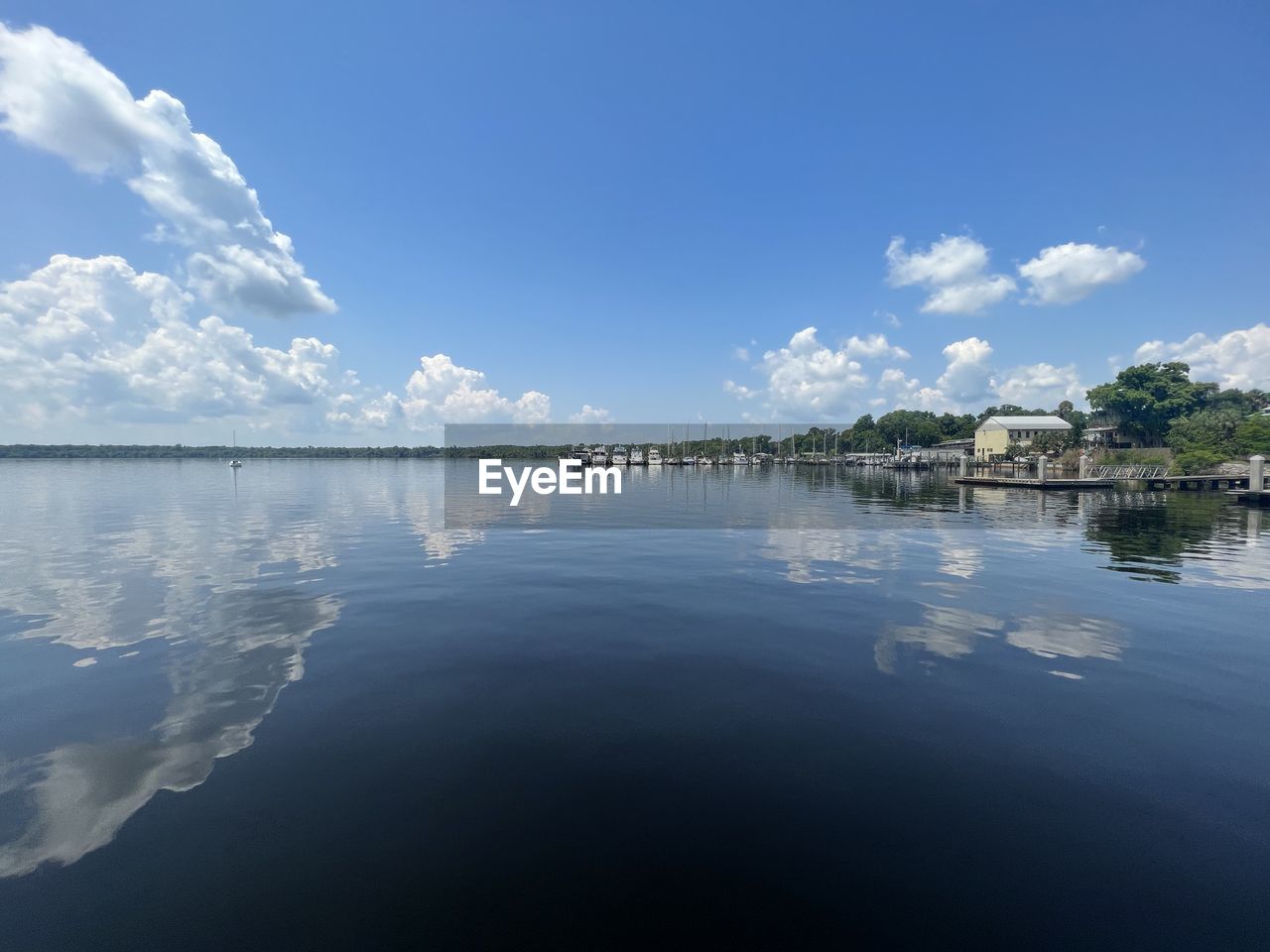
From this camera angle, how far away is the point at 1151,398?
127m

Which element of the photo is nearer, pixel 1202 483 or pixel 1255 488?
pixel 1255 488

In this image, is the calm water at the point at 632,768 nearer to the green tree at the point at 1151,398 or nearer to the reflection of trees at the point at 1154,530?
the reflection of trees at the point at 1154,530

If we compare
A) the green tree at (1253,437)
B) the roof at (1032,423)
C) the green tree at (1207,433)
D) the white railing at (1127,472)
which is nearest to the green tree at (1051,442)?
the roof at (1032,423)

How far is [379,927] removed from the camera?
5.67 metres

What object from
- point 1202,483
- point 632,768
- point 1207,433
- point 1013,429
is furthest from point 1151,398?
point 632,768

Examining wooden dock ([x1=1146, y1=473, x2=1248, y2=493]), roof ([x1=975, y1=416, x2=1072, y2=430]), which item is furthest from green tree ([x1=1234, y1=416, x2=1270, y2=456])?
roof ([x1=975, y1=416, x2=1072, y2=430])

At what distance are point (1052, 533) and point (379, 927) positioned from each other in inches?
1722

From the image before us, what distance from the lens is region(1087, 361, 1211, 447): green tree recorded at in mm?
127681

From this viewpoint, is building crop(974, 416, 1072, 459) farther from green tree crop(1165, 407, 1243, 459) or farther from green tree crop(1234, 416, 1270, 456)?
green tree crop(1234, 416, 1270, 456)

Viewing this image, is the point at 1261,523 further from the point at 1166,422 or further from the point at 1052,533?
the point at 1166,422

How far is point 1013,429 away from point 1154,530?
13413 cm

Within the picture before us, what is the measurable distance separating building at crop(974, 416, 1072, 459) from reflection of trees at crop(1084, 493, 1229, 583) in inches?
3745

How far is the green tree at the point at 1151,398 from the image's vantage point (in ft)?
419

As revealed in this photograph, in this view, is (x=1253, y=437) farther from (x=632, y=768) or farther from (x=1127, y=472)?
(x=632, y=768)
